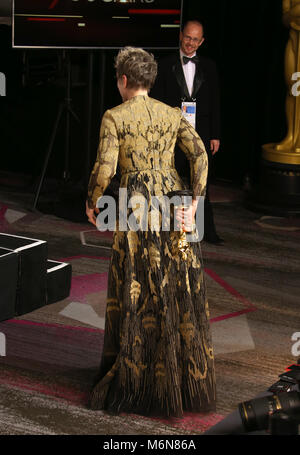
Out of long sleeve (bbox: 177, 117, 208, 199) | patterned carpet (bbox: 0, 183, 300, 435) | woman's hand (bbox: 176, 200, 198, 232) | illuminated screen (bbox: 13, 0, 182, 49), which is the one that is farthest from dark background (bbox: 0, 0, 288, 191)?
woman's hand (bbox: 176, 200, 198, 232)

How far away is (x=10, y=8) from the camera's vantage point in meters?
5.71

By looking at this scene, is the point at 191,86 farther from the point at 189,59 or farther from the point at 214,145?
the point at 214,145

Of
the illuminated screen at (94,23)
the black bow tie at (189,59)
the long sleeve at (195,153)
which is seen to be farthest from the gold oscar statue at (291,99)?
the long sleeve at (195,153)

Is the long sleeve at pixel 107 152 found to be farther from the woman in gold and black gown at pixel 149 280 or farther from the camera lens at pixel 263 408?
the camera lens at pixel 263 408

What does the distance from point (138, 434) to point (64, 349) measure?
868 millimetres

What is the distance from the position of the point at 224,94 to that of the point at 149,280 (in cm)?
452

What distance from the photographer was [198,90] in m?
5.23

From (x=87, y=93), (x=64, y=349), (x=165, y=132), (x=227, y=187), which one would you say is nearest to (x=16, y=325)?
(x=64, y=349)

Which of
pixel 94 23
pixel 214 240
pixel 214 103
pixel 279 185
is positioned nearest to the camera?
pixel 214 103

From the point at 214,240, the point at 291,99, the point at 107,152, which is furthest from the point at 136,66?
the point at 291,99

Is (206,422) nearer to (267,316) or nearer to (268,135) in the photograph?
(267,316)

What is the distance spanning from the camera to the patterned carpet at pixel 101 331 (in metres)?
3.12

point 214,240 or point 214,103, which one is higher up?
point 214,103

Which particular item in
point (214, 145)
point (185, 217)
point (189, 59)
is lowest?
point (185, 217)
